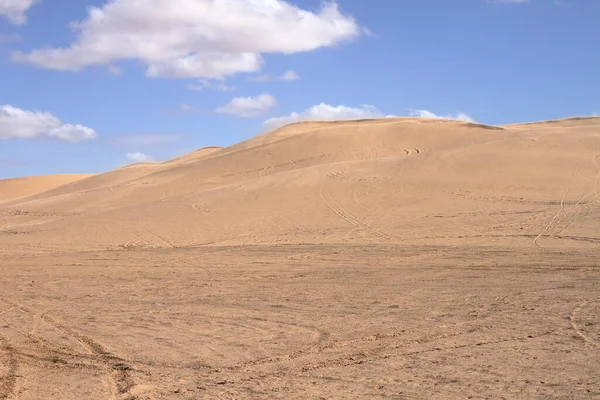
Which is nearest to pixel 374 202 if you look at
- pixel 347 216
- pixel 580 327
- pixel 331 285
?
pixel 347 216

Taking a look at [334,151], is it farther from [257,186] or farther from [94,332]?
[94,332]

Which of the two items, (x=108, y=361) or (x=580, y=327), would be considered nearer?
(x=108, y=361)

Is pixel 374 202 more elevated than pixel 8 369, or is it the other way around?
pixel 374 202

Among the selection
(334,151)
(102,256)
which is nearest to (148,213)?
(102,256)

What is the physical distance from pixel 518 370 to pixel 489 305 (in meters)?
3.32

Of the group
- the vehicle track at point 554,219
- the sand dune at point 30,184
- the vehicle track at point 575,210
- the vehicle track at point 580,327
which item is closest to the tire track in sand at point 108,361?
the vehicle track at point 580,327

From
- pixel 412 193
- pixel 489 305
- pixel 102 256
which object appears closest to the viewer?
pixel 489 305

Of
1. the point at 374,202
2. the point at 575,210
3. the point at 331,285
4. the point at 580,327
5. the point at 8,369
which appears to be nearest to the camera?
the point at 8,369

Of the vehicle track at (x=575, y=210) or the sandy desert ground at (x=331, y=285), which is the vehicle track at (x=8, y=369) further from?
the vehicle track at (x=575, y=210)

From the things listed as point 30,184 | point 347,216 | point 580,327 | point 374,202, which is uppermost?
point 30,184

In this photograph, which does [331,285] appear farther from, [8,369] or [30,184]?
[30,184]

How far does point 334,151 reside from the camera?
3741 centimetres

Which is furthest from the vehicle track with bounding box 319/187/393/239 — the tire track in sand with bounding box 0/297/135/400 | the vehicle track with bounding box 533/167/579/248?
the tire track in sand with bounding box 0/297/135/400

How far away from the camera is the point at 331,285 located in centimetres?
1223
